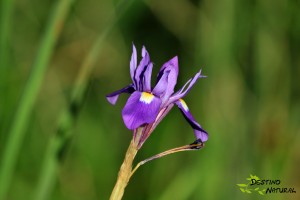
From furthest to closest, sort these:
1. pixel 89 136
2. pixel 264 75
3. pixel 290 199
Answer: pixel 89 136 < pixel 264 75 < pixel 290 199

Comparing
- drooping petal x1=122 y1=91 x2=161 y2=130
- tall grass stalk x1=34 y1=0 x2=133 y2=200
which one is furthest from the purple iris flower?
tall grass stalk x1=34 y1=0 x2=133 y2=200

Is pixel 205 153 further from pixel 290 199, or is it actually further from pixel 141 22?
pixel 141 22

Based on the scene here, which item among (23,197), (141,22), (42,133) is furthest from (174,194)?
(141,22)

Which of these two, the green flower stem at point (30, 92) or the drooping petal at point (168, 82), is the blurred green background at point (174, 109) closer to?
the green flower stem at point (30, 92)

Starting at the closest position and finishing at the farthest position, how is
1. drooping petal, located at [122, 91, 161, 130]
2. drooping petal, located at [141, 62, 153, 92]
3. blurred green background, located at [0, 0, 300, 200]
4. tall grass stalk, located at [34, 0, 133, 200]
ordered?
drooping petal, located at [122, 91, 161, 130] < drooping petal, located at [141, 62, 153, 92] < tall grass stalk, located at [34, 0, 133, 200] < blurred green background, located at [0, 0, 300, 200]

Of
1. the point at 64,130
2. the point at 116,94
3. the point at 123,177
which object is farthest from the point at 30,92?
the point at 123,177

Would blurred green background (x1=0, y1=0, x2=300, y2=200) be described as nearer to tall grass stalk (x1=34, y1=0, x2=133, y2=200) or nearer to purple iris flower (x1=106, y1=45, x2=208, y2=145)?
tall grass stalk (x1=34, y1=0, x2=133, y2=200)

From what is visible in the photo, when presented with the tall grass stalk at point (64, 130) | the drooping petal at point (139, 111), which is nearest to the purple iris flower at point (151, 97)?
the drooping petal at point (139, 111)
